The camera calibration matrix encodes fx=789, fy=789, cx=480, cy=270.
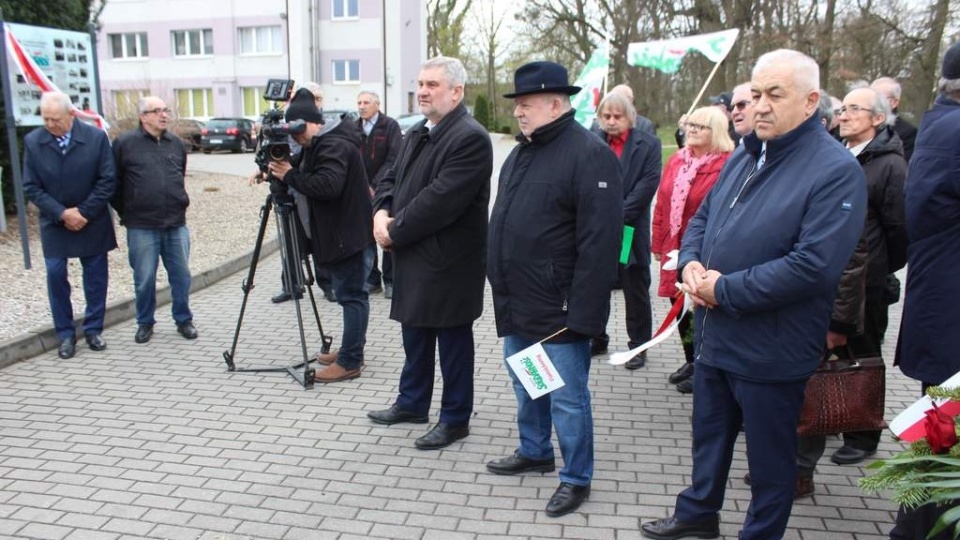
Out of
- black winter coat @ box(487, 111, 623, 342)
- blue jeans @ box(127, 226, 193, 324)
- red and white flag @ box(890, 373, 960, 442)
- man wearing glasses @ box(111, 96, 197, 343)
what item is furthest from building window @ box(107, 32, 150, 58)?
red and white flag @ box(890, 373, 960, 442)

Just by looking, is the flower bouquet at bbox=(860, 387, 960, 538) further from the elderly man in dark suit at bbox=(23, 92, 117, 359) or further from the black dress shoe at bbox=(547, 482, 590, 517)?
the elderly man in dark suit at bbox=(23, 92, 117, 359)

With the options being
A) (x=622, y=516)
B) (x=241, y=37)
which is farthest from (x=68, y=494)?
(x=241, y=37)

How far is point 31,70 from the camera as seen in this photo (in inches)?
306

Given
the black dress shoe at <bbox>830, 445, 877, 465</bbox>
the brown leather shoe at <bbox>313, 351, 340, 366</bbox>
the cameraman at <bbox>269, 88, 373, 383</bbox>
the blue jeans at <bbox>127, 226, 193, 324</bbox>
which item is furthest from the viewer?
the blue jeans at <bbox>127, 226, 193, 324</bbox>

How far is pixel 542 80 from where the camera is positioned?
3496 mm

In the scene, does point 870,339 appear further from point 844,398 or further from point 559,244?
point 559,244

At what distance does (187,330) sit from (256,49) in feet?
122

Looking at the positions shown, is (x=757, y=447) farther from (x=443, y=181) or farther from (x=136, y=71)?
(x=136, y=71)

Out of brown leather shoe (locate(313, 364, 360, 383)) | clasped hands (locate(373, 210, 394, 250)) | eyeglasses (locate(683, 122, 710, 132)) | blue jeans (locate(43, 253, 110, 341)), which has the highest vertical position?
eyeglasses (locate(683, 122, 710, 132))

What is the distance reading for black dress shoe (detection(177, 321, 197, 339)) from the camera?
645 centimetres

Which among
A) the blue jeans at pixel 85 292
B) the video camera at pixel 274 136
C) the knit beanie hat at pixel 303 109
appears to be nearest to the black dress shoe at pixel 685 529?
the video camera at pixel 274 136

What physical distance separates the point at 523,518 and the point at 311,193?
2.51 metres

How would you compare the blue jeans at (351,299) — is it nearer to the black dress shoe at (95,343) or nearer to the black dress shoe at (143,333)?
the black dress shoe at (143,333)

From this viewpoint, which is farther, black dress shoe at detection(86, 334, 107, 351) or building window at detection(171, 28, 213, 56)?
building window at detection(171, 28, 213, 56)
